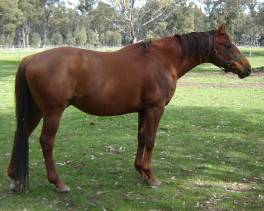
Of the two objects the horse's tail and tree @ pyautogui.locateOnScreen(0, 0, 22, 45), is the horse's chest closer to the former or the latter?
the horse's tail

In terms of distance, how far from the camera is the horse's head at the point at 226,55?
6.25 metres

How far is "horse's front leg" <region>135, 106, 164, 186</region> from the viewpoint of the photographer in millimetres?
5977

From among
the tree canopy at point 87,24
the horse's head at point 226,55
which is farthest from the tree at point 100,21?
the horse's head at point 226,55

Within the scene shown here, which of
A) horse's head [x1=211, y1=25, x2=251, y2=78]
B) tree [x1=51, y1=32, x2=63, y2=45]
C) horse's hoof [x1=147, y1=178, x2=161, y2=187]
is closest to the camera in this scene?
horse's hoof [x1=147, y1=178, x2=161, y2=187]

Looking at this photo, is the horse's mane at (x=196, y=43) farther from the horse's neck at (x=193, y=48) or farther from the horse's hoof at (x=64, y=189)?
the horse's hoof at (x=64, y=189)

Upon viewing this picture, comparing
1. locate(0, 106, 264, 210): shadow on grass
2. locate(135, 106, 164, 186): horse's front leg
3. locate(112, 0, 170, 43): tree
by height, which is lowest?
locate(0, 106, 264, 210): shadow on grass

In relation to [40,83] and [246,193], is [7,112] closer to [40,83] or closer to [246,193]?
[40,83]

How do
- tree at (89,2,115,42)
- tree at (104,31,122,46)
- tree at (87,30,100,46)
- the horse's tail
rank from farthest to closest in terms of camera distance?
1. tree at (87,30,100,46)
2. tree at (104,31,122,46)
3. tree at (89,2,115,42)
4. the horse's tail

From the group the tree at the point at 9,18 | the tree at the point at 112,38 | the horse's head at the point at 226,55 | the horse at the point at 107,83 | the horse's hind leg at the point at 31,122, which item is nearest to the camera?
the horse at the point at 107,83

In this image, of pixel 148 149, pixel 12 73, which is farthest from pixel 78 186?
pixel 12 73

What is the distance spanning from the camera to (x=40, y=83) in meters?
5.28

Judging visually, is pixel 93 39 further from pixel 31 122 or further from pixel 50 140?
pixel 50 140

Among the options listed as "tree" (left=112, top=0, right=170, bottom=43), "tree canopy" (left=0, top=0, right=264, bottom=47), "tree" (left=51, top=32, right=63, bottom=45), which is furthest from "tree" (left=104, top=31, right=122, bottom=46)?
"tree" (left=112, top=0, right=170, bottom=43)

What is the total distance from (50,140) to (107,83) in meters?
1.05
